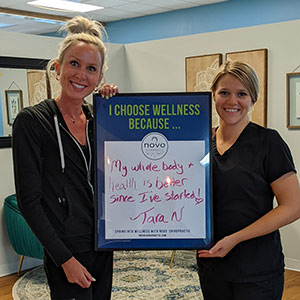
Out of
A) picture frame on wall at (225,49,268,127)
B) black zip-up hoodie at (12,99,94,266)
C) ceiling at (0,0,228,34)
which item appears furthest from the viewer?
ceiling at (0,0,228,34)

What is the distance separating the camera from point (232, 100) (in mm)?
1757

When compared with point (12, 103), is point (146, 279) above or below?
below

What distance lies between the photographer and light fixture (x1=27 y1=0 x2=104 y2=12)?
7042 millimetres

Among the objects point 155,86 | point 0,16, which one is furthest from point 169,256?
point 0,16

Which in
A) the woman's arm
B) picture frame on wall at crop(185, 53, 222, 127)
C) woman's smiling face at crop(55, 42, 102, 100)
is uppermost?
picture frame on wall at crop(185, 53, 222, 127)

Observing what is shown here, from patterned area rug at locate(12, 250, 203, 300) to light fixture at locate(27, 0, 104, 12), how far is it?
13.8 feet

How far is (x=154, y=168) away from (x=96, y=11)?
6412mm

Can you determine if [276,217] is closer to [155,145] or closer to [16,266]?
[155,145]

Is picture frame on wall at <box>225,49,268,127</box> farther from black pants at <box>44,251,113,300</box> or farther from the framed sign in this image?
black pants at <box>44,251,113,300</box>

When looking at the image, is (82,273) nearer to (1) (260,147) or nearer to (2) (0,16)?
(1) (260,147)

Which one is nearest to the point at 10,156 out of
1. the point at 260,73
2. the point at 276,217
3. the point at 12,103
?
the point at 12,103

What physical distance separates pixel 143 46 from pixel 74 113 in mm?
3392

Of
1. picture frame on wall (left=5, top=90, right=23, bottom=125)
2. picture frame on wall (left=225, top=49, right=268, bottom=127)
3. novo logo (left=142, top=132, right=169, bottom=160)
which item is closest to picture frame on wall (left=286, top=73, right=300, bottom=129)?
picture frame on wall (left=225, top=49, right=268, bottom=127)

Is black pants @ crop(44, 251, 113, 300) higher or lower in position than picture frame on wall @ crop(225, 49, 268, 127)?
lower
